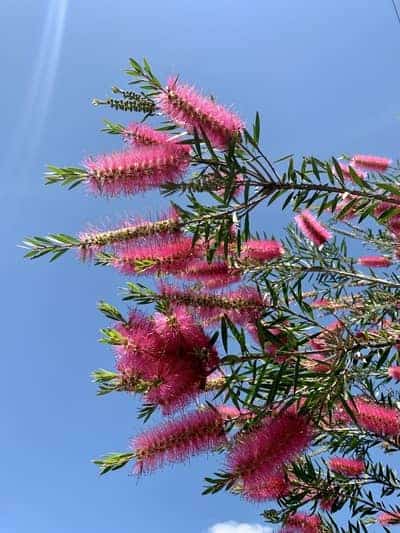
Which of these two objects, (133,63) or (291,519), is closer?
(133,63)

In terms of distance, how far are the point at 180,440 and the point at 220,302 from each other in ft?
1.65

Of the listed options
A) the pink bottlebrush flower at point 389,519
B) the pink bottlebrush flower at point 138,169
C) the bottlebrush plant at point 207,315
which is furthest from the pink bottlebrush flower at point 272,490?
the pink bottlebrush flower at point 389,519

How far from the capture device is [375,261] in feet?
13.7

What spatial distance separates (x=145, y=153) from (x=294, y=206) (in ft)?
2.18

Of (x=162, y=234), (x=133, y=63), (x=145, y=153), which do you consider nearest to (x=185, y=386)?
(x=162, y=234)

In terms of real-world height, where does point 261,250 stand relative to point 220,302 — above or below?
above

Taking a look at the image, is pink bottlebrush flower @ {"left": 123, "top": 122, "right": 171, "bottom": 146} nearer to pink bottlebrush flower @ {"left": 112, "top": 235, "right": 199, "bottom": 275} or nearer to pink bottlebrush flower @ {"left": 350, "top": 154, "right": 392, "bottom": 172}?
pink bottlebrush flower @ {"left": 112, "top": 235, "right": 199, "bottom": 275}

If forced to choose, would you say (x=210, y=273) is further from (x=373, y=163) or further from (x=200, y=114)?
(x=373, y=163)

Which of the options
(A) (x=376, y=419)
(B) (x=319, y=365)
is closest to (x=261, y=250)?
(B) (x=319, y=365)

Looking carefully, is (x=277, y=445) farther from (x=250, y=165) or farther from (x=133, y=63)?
(x=133, y=63)

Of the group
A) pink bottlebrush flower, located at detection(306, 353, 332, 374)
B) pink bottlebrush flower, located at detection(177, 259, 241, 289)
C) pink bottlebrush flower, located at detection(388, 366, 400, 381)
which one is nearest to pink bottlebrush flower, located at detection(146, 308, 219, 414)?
pink bottlebrush flower, located at detection(177, 259, 241, 289)

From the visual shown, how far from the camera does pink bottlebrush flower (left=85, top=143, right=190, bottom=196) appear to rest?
188cm

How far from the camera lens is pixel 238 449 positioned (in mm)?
1783

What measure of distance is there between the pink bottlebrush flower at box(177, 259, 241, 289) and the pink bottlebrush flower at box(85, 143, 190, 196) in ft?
1.21
